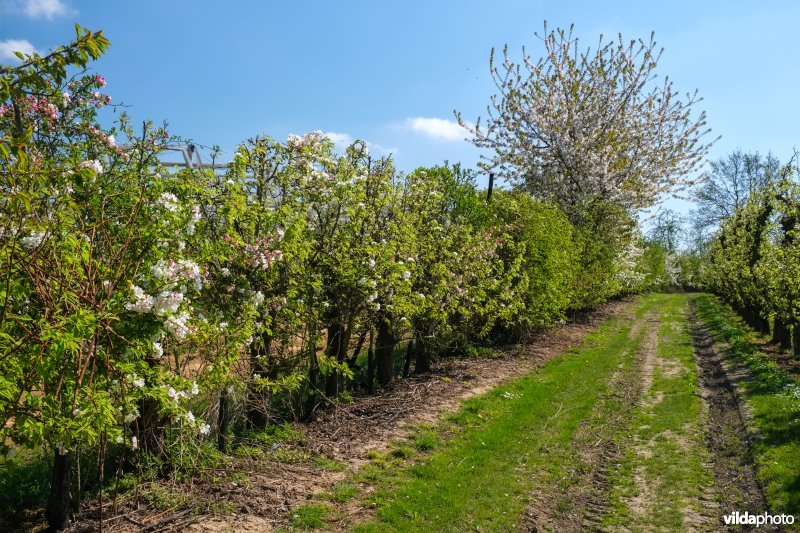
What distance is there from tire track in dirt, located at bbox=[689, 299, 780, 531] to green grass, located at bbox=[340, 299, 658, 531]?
1776mm

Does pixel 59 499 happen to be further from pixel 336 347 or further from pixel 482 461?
pixel 336 347

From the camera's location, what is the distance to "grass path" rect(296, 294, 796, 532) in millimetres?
5875

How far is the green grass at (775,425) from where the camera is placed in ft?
21.4

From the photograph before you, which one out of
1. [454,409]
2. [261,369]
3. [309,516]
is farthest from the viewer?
[454,409]

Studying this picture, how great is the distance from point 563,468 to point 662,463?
54.6 inches

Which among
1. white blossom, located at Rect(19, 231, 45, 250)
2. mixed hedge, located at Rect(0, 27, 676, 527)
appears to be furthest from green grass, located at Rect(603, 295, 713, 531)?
white blossom, located at Rect(19, 231, 45, 250)

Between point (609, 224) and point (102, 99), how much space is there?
2056 centimetres

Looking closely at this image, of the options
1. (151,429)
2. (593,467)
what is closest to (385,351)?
(593,467)

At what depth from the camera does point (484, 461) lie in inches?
294

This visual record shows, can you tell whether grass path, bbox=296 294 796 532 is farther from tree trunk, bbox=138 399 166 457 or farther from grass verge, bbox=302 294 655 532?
tree trunk, bbox=138 399 166 457

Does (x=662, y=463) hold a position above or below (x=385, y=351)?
below

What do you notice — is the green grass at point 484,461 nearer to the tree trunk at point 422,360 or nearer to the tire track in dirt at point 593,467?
the tire track in dirt at point 593,467

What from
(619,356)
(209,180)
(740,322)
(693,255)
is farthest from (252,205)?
(693,255)

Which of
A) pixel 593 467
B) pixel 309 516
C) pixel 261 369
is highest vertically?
pixel 261 369
